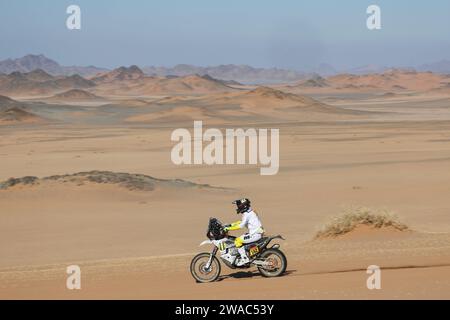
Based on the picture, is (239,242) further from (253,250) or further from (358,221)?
(358,221)

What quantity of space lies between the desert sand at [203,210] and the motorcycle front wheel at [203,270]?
19 cm

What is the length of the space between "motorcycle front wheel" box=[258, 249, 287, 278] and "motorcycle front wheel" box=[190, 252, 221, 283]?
23.8 inches

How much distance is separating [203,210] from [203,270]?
1075 centimetres

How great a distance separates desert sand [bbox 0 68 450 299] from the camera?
10641 millimetres

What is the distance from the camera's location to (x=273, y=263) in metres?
10.9

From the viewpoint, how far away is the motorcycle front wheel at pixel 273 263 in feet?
35.5

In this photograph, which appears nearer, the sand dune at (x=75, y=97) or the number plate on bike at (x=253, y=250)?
the number plate on bike at (x=253, y=250)

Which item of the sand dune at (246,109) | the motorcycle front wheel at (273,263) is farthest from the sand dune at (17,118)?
the motorcycle front wheel at (273,263)

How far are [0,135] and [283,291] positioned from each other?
46.4m

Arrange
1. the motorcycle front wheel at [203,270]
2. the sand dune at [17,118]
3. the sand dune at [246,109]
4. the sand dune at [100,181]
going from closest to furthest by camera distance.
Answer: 1. the motorcycle front wheel at [203,270]
2. the sand dune at [100,181]
3. the sand dune at [17,118]
4. the sand dune at [246,109]

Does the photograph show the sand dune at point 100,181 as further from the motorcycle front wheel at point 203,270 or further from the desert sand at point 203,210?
the motorcycle front wheel at point 203,270

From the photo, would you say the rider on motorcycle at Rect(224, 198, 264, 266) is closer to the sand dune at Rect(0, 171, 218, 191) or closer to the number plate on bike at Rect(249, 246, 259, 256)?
the number plate on bike at Rect(249, 246, 259, 256)
